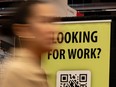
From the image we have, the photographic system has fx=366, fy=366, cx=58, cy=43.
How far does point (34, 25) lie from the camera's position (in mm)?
1480

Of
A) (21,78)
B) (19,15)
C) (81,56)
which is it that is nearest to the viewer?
(21,78)

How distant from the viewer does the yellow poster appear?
7.90 ft

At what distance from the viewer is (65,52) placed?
249cm

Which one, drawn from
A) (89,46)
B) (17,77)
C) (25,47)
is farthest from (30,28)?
(89,46)

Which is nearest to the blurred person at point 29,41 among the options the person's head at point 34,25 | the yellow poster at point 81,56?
the person's head at point 34,25

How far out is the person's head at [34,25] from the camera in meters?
1.46

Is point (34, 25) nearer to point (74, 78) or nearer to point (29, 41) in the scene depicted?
point (29, 41)

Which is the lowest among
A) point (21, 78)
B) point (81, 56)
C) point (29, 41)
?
point (81, 56)

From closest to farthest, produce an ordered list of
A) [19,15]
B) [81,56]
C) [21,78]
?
[21,78], [19,15], [81,56]

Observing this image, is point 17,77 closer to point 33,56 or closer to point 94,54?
point 33,56

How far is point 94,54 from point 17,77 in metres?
1.09

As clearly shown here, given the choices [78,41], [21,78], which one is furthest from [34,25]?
[78,41]

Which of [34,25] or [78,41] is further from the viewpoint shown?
[78,41]

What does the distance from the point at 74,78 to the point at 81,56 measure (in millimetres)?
158
